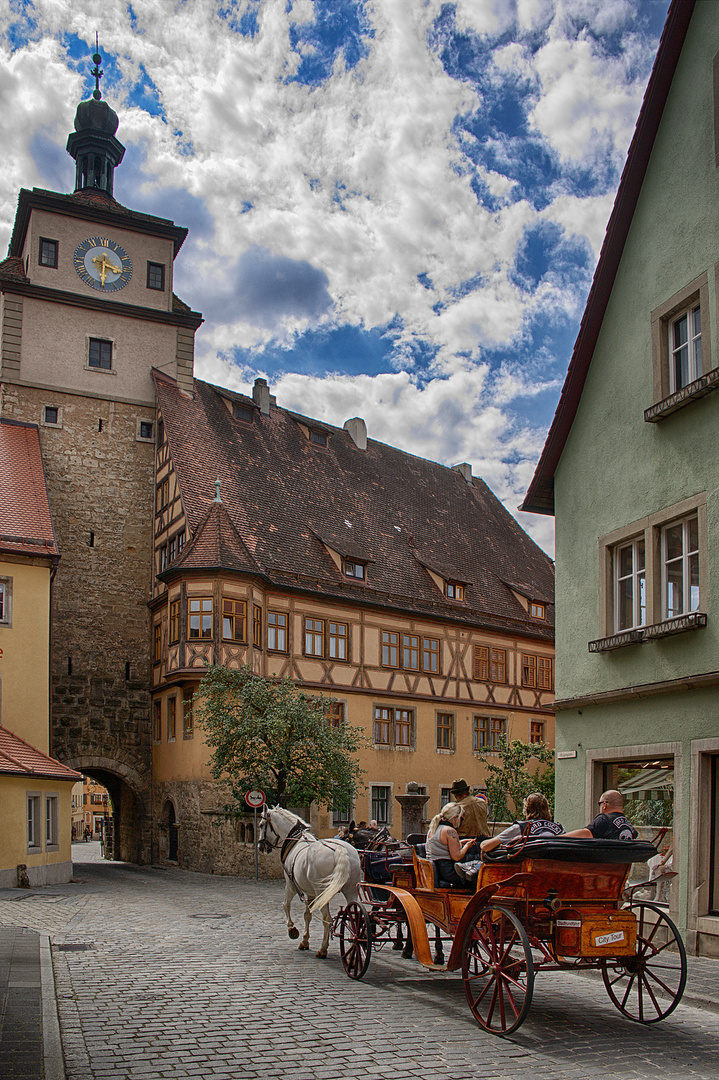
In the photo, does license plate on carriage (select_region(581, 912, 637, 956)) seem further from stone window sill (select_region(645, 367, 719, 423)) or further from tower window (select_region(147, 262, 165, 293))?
tower window (select_region(147, 262, 165, 293))

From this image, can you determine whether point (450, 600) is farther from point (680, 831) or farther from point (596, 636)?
point (680, 831)

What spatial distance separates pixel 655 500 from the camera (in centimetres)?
1358

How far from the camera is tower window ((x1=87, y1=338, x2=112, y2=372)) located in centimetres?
3316

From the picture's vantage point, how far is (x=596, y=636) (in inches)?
583

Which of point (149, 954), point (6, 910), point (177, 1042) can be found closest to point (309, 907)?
point (149, 954)

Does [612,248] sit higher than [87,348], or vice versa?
[87,348]

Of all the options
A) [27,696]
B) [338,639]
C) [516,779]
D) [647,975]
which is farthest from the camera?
[338,639]

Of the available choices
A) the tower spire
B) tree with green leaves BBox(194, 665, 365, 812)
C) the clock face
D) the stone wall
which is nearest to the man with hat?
tree with green leaves BBox(194, 665, 365, 812)

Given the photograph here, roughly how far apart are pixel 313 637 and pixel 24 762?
10.7m

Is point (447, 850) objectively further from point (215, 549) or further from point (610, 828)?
point (215, 549)

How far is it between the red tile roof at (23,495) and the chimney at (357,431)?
13.4 metres

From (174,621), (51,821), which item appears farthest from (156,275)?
(51,821)

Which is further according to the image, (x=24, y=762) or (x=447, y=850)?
(x=24, y=762)

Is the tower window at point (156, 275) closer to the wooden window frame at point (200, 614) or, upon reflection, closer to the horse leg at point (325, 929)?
the wooden window frame at point (200, 614)
